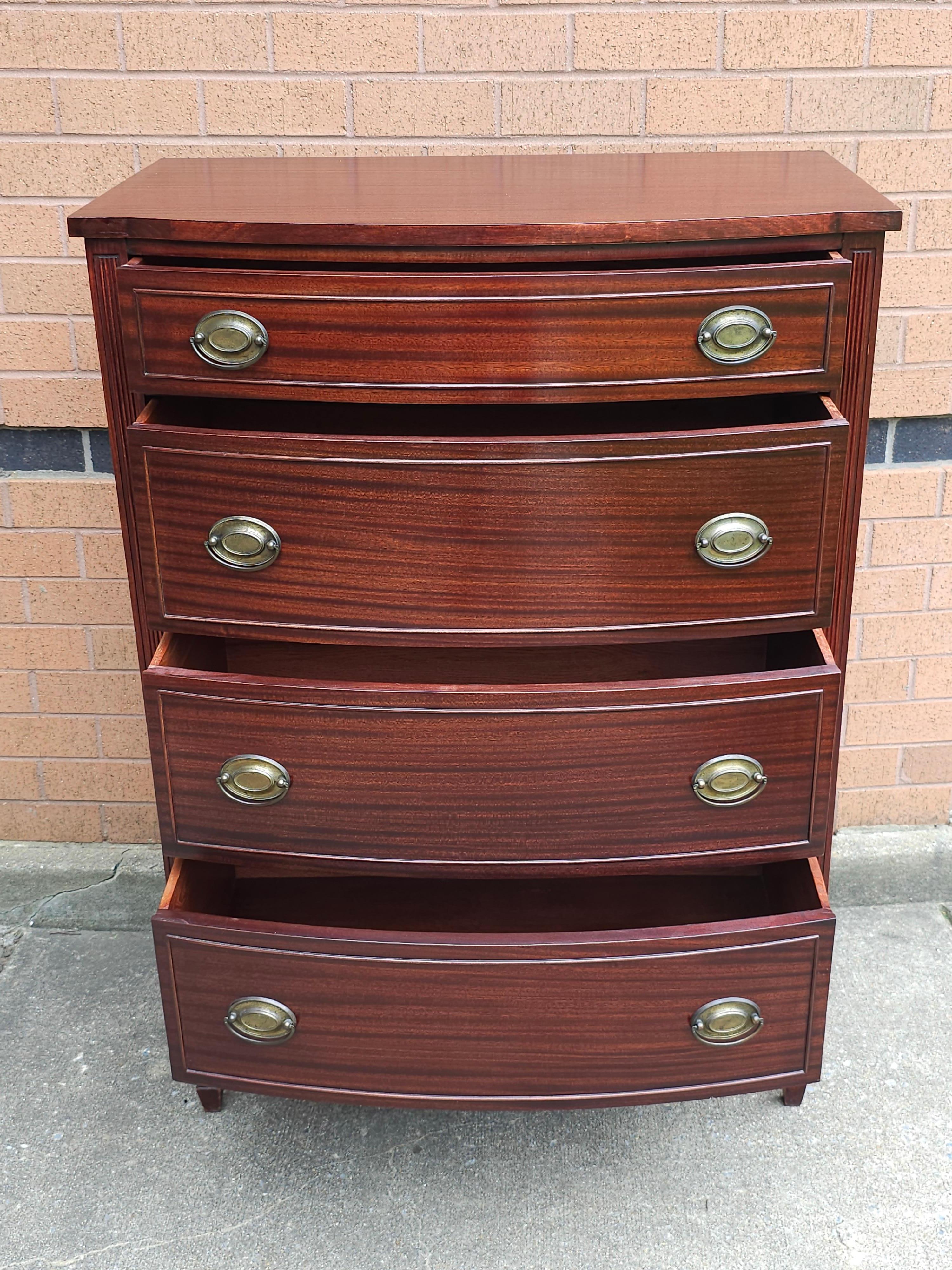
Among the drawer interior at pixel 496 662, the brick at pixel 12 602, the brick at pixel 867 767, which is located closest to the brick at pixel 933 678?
the brick at pixel 867 767

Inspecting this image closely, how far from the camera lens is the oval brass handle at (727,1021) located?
1.59 m

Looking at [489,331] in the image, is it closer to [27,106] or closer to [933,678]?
[27,106]

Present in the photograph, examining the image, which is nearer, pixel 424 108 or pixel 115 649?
pixel 424 108

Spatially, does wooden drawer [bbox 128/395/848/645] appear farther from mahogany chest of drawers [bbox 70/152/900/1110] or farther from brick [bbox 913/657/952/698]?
brick [bbox 913/657/952/698]

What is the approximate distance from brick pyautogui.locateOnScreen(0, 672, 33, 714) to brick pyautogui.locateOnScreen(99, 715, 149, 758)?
139 mm

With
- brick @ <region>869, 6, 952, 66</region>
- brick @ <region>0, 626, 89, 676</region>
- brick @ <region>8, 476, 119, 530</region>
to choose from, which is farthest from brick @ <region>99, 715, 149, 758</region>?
brick @ <region>869, 6, 952, 66</region>

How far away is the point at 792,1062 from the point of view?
64.9 inches

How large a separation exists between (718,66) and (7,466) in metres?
1.34

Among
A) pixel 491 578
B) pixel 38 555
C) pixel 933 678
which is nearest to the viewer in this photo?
pixel 491 578

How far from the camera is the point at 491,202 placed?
1513 mm

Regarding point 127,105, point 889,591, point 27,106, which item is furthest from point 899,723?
point 27,106

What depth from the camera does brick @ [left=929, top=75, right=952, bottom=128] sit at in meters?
1.95

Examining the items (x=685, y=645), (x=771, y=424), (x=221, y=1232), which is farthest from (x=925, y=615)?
(x=221, y=1232)

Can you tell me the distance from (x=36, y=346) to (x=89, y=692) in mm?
627
